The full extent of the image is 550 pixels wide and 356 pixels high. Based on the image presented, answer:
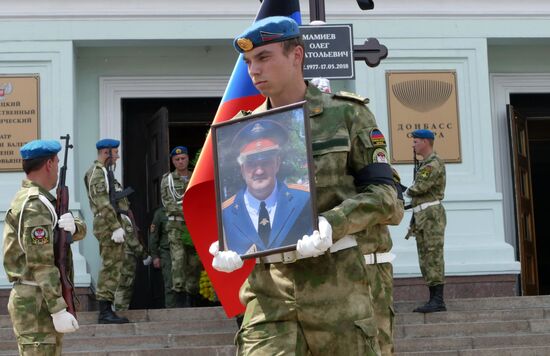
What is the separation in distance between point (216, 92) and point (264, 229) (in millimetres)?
10740

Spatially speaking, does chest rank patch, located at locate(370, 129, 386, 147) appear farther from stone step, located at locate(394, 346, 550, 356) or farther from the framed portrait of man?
stone step, located at locate(394, 346, 550, 356)

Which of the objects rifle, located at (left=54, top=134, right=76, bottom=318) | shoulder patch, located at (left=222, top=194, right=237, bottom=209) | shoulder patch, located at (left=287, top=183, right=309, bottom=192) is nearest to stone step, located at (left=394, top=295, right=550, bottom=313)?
rifle, located at (left=54, top=134, right=76, bottom=318)

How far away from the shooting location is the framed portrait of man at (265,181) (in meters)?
4.02

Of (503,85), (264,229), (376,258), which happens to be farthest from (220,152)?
(503,85)

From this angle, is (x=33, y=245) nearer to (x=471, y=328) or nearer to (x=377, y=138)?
(x=377, y=138)

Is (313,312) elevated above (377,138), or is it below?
below

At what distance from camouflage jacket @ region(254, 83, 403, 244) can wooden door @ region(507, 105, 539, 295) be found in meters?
10.7

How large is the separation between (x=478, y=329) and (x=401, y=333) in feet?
2.75

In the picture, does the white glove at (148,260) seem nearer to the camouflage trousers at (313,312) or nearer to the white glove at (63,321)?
the white glove at (63,321)

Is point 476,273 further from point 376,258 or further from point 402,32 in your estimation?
point 376,258

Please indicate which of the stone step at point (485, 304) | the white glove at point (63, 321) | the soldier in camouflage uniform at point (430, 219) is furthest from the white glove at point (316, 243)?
the stone step at point (485, 304)

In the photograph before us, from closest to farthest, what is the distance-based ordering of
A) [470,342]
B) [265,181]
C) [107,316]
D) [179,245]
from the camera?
1. [265,181]
2. [470,342]
3. [107,316]
4. [179,245]

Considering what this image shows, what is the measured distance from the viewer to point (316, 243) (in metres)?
3.88

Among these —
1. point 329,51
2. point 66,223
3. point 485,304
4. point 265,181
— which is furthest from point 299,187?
point 485,304
